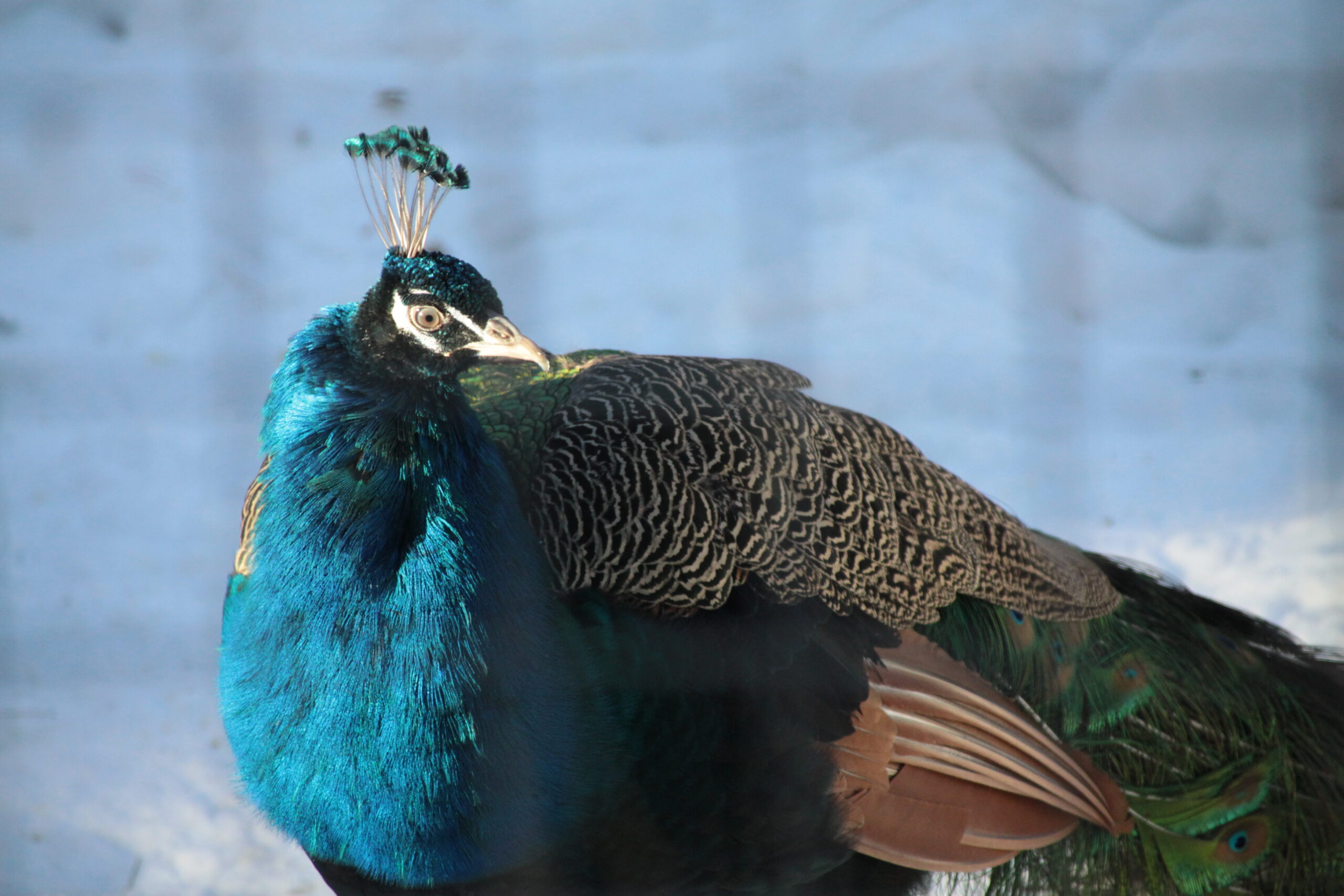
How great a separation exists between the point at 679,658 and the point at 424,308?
583 mm

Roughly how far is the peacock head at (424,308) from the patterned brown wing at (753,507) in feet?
0.85

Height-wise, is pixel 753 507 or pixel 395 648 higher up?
pixel 753 507

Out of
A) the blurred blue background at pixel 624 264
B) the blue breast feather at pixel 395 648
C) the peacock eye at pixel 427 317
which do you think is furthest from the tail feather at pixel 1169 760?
the peacock eye at pixel 427 317

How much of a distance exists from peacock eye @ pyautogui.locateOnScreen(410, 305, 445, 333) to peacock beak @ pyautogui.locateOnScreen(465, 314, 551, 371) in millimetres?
48

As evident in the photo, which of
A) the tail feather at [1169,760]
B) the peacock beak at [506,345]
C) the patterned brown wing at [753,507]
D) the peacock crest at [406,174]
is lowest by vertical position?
the tail feather at [1169,760]

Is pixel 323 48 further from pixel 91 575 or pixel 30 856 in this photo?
pixel 30 856

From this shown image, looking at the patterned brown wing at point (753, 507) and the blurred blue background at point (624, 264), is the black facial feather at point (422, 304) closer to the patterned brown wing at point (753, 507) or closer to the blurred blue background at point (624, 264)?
the patterned brown wing at point (753, 507)

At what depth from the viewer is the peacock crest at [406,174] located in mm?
1434

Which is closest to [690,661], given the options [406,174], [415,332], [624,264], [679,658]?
[679,658]

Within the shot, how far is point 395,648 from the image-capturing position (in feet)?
4.49

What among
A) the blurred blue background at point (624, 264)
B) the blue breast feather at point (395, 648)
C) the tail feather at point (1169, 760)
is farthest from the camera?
the blurred blue background at point (624, 264)

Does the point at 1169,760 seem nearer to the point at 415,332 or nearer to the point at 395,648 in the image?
the point at 395,648

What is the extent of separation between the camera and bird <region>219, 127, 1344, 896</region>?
1.39 metres

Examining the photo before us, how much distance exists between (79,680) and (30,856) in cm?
35
